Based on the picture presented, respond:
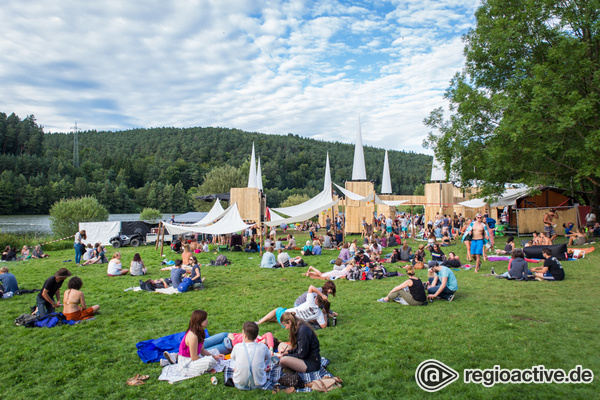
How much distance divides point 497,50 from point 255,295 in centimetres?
1409

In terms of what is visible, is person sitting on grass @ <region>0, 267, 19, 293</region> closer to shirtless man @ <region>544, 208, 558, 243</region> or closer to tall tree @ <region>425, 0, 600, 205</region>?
tall tree @ <region>425, 0, 600, 205</region>

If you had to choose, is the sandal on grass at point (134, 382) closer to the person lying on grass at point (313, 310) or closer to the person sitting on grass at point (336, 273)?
the person lying on grass at point (313, 310)

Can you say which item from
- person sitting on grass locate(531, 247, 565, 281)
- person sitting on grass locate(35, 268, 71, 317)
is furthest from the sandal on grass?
person sitting on grass locate(531, 247, 565, 281)

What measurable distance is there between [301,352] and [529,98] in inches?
528

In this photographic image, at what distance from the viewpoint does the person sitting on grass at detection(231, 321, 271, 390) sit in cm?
389

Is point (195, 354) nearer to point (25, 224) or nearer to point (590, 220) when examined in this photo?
point (590, 220)

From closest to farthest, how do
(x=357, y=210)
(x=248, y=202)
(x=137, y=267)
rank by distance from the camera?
(x=137, y=267) → (x=248, y=202) → (x=357, y=210)

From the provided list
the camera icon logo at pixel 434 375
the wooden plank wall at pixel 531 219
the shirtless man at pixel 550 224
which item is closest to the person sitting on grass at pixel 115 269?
the camera icon logo at pixel 434 375

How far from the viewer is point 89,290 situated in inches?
Answer: 357

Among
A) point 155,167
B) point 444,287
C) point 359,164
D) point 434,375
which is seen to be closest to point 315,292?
point 434,375

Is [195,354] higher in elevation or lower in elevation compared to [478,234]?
lower

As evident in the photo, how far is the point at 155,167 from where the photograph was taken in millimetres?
72625

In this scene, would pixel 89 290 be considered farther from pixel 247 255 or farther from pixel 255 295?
pixel 247 255

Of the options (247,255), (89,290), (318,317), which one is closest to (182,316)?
(318,317)
